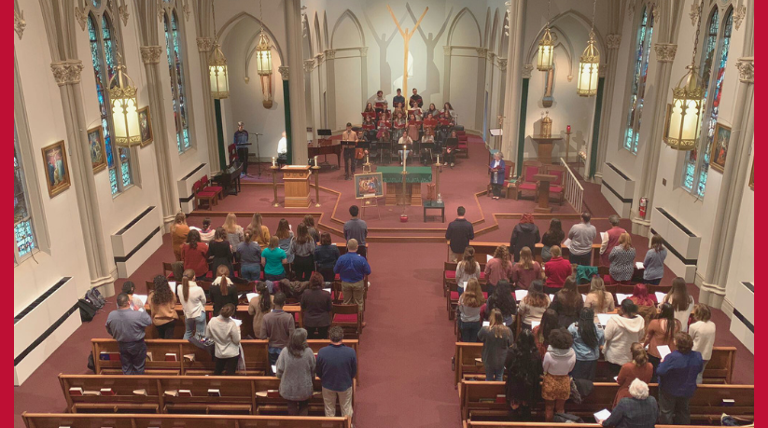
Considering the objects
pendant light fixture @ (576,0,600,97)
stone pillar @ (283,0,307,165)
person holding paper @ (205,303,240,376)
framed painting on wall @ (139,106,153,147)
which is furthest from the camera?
stone pillar @ (283,0,307,165)

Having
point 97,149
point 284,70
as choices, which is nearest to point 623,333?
point 97,149

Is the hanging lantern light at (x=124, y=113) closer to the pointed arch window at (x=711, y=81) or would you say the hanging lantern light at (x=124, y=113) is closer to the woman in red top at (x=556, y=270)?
the woman in red top at (x=556, y=270)

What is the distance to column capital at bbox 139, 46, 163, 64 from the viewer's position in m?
14.6

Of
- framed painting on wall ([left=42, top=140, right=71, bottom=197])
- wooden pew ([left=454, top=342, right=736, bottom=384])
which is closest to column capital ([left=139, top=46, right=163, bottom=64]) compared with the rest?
framed painting on wall ([left=42, top=140, right=71, bottom=197])

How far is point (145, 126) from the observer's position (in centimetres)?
1477

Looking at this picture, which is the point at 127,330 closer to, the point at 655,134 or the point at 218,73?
the point at 218,73

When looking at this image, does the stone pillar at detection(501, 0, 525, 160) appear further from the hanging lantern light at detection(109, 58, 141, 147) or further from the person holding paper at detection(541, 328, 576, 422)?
the person holding paper at detection(541, 328, 576, 422)

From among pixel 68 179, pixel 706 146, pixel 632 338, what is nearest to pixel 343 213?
pixel 68 179

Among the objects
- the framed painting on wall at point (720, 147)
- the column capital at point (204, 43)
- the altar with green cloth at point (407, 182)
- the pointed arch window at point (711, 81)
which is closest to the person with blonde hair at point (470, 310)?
the framed painting on wall at point (720, 147)

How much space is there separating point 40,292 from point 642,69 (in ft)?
49.2

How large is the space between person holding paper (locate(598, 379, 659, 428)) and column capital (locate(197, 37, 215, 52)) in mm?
15520

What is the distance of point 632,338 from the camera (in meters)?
8.03

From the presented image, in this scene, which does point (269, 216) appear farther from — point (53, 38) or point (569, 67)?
point (569, 67)

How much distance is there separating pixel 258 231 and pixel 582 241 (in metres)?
5.98
